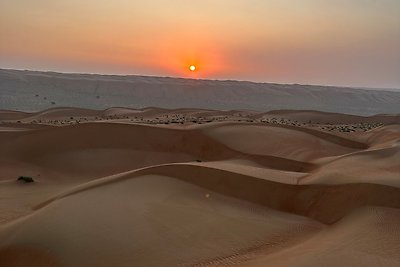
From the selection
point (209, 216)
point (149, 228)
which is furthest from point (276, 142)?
point (149, 228)

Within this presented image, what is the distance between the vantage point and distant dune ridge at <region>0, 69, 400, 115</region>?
4731 cm

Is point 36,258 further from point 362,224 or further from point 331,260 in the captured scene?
point 362,224

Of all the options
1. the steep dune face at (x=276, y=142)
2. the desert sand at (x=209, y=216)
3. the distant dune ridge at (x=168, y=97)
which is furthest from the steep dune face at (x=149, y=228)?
the distant dune ridge at (x=168, y=97)

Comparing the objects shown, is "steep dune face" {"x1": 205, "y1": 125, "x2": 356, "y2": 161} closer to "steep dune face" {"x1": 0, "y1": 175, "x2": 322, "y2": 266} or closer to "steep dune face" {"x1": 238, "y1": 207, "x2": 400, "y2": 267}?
"steep dune face" {"x1": 0, "y1": 175, "x2": 322, "y2": 266}

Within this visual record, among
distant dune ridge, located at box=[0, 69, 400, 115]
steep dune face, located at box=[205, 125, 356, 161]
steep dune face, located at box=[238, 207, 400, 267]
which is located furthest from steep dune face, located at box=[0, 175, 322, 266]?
distant dune ridge, located at box=[0, 69, 400, 115]

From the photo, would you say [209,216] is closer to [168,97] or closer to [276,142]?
[276,142]

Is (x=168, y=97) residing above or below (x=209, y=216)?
above

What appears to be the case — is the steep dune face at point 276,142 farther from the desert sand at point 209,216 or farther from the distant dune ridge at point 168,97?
the distant dune ridge at point 168,97

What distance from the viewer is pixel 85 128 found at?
16453 mm

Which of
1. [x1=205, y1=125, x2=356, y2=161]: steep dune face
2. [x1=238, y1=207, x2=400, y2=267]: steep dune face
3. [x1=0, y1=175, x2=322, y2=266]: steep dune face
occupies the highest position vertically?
[x1=205, y1=125, x2=356, y2=161]: steep dune face

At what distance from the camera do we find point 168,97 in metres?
59.7

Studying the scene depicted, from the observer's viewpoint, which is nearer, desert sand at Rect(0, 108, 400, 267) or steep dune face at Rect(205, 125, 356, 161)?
desert sand at Rect(0, 108, 400, 267)

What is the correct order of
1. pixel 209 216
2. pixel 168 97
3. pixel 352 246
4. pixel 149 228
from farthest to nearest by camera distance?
pixel 168 97 → pixel 209 216 → pixel 149 228 → pixel 352 246

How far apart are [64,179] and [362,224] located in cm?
884
